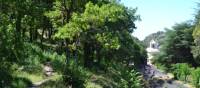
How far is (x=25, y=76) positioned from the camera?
26.6 meters

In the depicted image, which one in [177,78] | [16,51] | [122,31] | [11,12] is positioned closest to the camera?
[16,51]

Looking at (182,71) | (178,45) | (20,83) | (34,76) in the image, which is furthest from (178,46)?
(20,83)

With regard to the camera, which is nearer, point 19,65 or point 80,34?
point 19,65

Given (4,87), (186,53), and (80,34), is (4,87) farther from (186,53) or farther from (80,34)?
(186,53)

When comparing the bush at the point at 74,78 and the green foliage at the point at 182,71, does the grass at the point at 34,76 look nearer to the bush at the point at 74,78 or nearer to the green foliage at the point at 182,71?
the bush at the point at 74,78

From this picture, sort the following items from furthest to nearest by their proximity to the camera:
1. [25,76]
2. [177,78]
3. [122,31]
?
[177,78] → [122,31] → [25,76]

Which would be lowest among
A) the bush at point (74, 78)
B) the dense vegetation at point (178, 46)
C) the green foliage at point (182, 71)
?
the green foliage at point (182, 71)

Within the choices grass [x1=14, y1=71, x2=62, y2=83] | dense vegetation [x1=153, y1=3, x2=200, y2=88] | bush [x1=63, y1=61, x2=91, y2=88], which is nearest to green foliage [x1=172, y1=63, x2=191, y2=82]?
dense vegetation [x1=153, y1=3, x2=200, y2=88]

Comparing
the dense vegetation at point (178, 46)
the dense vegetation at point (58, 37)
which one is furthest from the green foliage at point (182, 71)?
the dense vegetation at point (58, 37)

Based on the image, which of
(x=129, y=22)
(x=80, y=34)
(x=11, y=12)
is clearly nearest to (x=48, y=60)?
(x=80, y=34)

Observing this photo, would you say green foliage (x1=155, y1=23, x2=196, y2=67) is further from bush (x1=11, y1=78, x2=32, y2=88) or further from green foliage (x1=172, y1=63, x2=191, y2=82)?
bush (x1=11, y1=78, x2=32, y2=88)

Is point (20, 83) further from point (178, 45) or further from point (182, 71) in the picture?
point (178, 45)

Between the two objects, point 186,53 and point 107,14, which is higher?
point 107,14

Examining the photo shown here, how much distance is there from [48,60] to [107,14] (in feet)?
19.9
